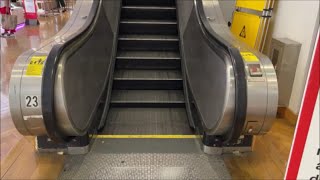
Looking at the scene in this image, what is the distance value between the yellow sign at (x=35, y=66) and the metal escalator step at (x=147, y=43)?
1768 mm

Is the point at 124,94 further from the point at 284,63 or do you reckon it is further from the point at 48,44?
the point at 284,63

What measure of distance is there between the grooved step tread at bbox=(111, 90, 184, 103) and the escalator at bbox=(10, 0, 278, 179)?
0.01 metres

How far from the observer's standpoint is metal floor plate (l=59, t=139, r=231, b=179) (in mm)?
2195

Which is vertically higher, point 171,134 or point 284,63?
point 284,63

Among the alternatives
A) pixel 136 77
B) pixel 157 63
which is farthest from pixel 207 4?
pixel 136 77

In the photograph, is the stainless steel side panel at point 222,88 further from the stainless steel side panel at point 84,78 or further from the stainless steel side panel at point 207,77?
the stainless steel side panel at point 84,78

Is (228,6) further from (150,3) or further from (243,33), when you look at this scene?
(150,3)

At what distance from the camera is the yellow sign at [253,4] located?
404 cm

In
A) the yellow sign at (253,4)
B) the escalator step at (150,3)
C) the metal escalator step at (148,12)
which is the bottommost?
the metal escalator step at (148,12)

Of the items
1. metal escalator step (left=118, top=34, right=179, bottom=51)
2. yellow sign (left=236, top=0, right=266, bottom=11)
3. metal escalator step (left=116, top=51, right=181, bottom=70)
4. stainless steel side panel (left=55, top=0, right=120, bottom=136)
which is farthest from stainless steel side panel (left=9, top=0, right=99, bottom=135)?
yellow sign (left=236, top=0, right=266, bottom=11)

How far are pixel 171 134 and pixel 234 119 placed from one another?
33.6 inches

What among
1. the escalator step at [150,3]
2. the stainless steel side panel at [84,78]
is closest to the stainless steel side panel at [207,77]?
the escalator step at [150,3]

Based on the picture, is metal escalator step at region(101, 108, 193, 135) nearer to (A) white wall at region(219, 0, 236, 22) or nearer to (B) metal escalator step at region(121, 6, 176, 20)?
(B) metal escalator step at region(121, 6, 176, 20)

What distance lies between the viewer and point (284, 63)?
3418 millimetres
